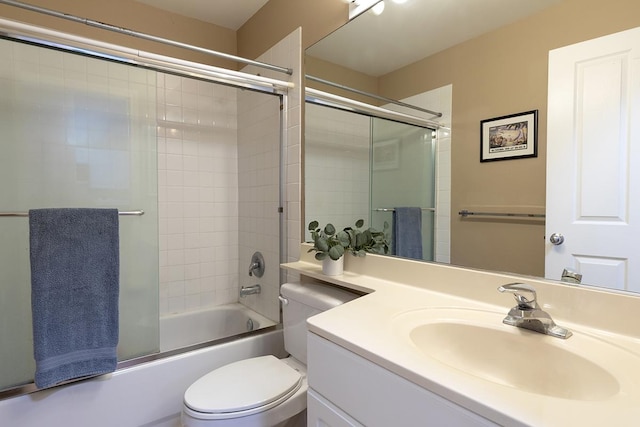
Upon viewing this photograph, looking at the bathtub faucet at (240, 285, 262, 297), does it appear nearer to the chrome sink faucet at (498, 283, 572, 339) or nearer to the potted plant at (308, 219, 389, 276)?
the potted plant at (308, 219, 389, 276)

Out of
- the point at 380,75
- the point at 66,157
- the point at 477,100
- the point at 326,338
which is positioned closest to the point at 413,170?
the point at 477,100

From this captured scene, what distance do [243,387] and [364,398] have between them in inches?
26.9

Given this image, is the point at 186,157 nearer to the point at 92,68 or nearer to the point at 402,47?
the point at 92,68

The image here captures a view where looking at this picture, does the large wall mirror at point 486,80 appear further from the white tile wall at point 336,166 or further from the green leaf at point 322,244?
the green leaf at point 322,244

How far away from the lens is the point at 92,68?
1610 mm

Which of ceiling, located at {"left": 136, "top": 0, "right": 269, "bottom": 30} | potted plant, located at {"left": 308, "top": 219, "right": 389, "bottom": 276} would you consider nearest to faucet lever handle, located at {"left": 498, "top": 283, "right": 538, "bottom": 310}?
potted plant, located at {"left": 308, "top": 219, "right": 389, "bottom": 276}

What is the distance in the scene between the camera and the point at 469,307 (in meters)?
0.98

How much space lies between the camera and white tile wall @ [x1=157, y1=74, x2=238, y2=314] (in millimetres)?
2230

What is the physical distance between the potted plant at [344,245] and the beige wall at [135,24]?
1.72m

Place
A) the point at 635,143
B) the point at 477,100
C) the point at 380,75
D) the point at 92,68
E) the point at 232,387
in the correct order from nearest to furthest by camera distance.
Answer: the point at 635,143 < the point at 477,100 < the point at 232,387 < the point at 380,75 < the point at 92,68

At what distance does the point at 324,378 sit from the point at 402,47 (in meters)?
1.28

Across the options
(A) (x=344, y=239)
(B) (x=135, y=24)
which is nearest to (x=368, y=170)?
(A) (x=344, y=239)

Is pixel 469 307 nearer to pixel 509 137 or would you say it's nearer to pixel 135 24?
pixel 509 137

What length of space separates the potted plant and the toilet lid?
45 cm
